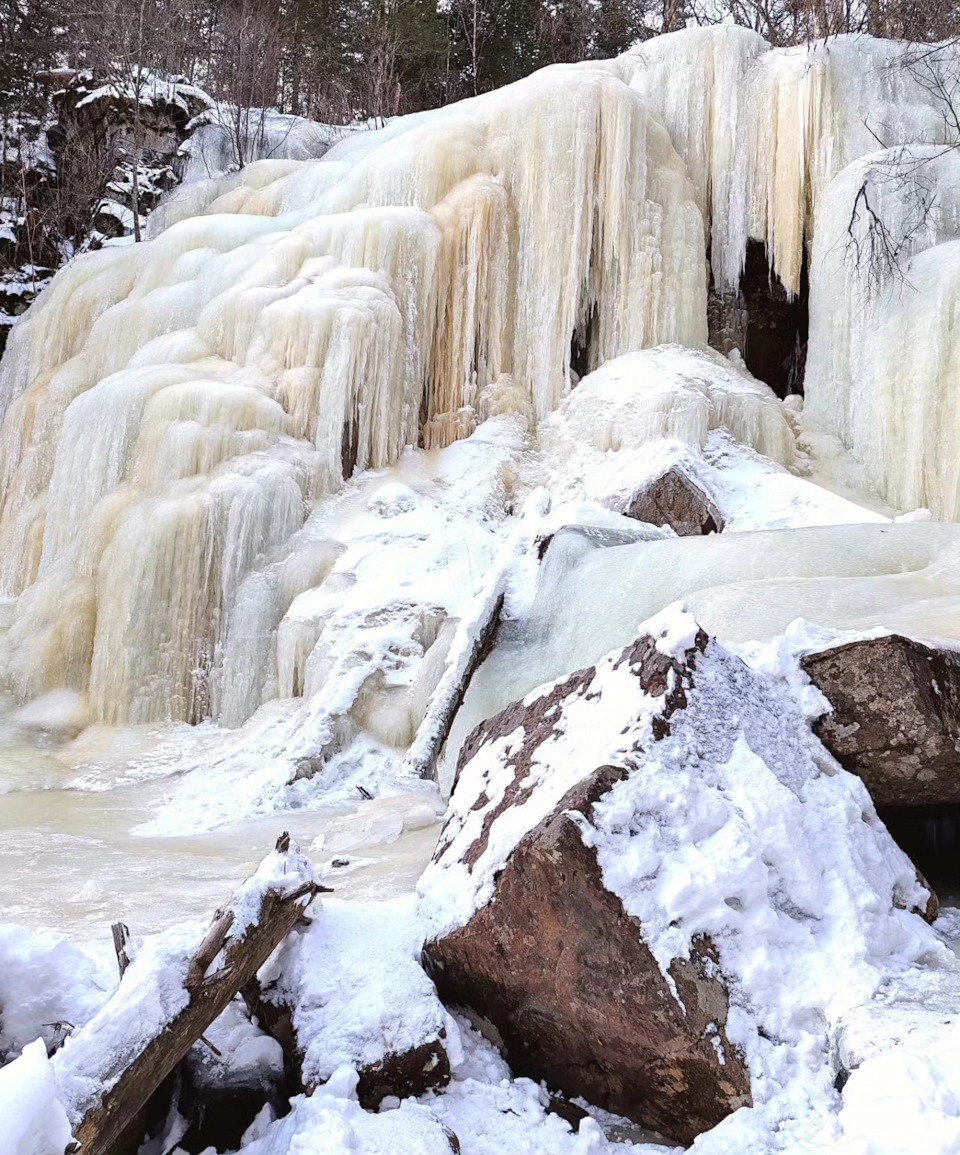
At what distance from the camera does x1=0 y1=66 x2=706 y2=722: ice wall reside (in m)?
7.21

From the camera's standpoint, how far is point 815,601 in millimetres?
→ 3953

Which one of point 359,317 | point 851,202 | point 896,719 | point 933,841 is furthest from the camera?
point 851,202

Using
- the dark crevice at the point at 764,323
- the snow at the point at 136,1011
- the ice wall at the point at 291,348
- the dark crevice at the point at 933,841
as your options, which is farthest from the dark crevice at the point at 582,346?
the snow at the point at 136,1011

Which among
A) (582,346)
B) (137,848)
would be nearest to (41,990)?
(137,848)

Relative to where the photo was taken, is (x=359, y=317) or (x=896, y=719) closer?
(x=896, y=719)

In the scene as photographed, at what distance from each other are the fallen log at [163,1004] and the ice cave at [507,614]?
1 centimetres

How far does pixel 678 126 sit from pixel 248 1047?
10.4 meters

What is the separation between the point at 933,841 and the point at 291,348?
6.91m

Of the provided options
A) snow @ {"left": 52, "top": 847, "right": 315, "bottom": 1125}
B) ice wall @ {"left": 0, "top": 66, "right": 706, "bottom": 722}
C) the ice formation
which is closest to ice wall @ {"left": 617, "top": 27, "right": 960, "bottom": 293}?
ice wall @ {"left": 0, "top": 66, "right": 706, "bottom": 722}

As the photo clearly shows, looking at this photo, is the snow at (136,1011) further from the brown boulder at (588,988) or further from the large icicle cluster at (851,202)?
the large icicle cluster at (851,202)

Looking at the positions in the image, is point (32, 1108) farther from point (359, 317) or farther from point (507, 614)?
point (359, 317)

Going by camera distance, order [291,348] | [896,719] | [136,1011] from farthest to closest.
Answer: [291,348] → [896,719] → [136,1011]

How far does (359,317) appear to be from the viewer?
8.38m

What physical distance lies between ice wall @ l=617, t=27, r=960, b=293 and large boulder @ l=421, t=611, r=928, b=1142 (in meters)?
8.33
